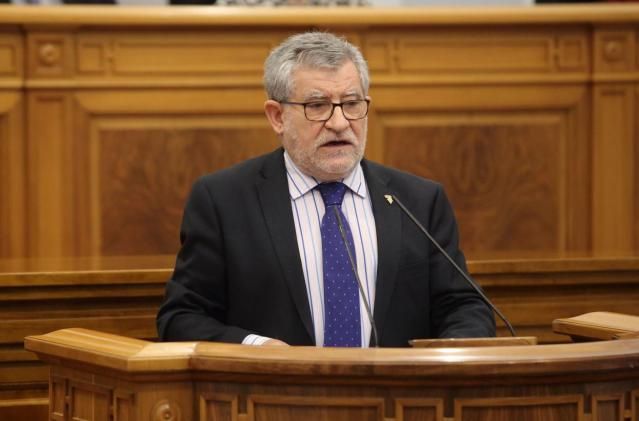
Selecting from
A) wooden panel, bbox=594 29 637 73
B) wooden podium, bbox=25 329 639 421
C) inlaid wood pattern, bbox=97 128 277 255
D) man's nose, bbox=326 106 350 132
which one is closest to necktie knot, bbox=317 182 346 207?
man's nose, bbox=326 106 350 132

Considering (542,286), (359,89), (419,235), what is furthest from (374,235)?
(542,286)

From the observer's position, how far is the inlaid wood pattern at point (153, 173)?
4090mm

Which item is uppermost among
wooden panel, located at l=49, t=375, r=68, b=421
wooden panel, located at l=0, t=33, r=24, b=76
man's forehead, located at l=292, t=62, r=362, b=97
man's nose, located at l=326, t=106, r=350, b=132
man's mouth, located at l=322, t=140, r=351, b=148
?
wooden panel, located at l=0, t=33, r=24, b=76

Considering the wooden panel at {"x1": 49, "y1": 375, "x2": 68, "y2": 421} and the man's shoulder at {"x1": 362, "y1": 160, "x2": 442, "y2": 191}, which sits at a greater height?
the man's shoulder at {"x1": 362, "y1": 160, "x2": 442, "y2": 191}

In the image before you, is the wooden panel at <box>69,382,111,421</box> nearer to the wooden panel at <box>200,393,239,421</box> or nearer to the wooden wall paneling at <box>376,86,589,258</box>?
the wooden panel at <box>200,393,239,421</box>

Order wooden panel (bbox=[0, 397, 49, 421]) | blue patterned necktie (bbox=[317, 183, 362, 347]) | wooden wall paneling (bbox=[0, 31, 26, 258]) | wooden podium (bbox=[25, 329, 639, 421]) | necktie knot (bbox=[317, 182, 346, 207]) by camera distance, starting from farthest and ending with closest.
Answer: wooden wall paneling (bbox=[0, 31, 26, 258]) → wooden panel (bbox=[0, 397, 49, 421]) → necktie knot (bbox=[317, 182, 346, 207]) → blue patterned necktie (bbox=[317, 183, 362, 347]) → wooden podium (bbox=[25, 329, 639, 421])

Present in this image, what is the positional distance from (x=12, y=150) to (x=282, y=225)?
1.87 meters

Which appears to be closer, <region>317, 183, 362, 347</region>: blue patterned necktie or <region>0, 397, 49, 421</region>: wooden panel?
<region>317, 183, 362, 347</region>: blue patterned necktie

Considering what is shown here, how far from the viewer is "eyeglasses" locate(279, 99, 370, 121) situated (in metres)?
2.46

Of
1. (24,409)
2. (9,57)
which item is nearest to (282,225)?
(24,409)

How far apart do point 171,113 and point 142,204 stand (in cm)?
35

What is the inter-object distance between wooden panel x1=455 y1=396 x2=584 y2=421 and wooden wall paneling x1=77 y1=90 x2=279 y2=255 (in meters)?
2.50

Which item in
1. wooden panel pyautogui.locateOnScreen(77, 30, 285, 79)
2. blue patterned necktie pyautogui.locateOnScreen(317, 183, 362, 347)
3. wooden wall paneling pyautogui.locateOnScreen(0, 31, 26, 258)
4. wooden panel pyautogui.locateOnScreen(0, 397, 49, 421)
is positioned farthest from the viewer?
wooden panel pyautogui.locateOnScreen(77, 30, 285, 79)

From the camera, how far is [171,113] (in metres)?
4.17
